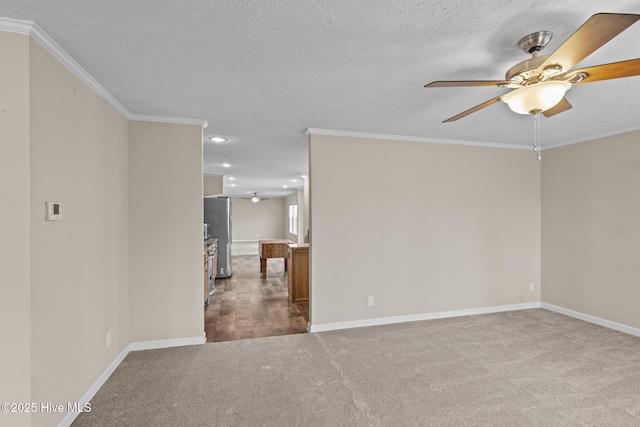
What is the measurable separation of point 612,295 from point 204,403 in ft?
14.5

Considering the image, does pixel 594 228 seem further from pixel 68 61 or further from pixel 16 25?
pixel 16 25

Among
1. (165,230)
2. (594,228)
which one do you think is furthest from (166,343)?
(594,228)

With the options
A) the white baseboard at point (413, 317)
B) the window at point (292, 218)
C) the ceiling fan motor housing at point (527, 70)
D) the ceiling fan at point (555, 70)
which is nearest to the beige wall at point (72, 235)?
the white baseboard at point (413, 317)

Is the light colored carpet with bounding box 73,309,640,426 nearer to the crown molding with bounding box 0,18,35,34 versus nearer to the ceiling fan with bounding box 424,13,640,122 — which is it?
the ceiling fan with bounding box 424,13,640,122

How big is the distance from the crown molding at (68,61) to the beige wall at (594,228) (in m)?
4.68

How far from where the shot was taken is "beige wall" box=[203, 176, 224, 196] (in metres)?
6.71

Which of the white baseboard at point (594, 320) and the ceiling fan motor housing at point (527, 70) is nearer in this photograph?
the ceiling fan motor housing at point (527, 70)

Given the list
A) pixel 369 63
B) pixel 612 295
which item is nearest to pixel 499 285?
pixel 612 295

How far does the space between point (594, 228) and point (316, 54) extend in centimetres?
399

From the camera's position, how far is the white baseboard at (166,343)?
9.59 feet

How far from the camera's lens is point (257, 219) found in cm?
1377

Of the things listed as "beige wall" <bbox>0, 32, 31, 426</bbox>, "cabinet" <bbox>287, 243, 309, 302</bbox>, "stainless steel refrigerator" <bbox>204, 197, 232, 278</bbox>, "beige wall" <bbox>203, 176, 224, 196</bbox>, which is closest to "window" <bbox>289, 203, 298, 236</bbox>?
"beige wall" <bbox>203, 176, 224, 196</bbox>

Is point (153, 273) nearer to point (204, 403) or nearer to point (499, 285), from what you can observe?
point (204, 403)

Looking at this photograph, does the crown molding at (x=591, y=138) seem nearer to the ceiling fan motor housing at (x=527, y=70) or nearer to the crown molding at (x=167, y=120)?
the ceiling fan motor housing at (x=527, y=70)
